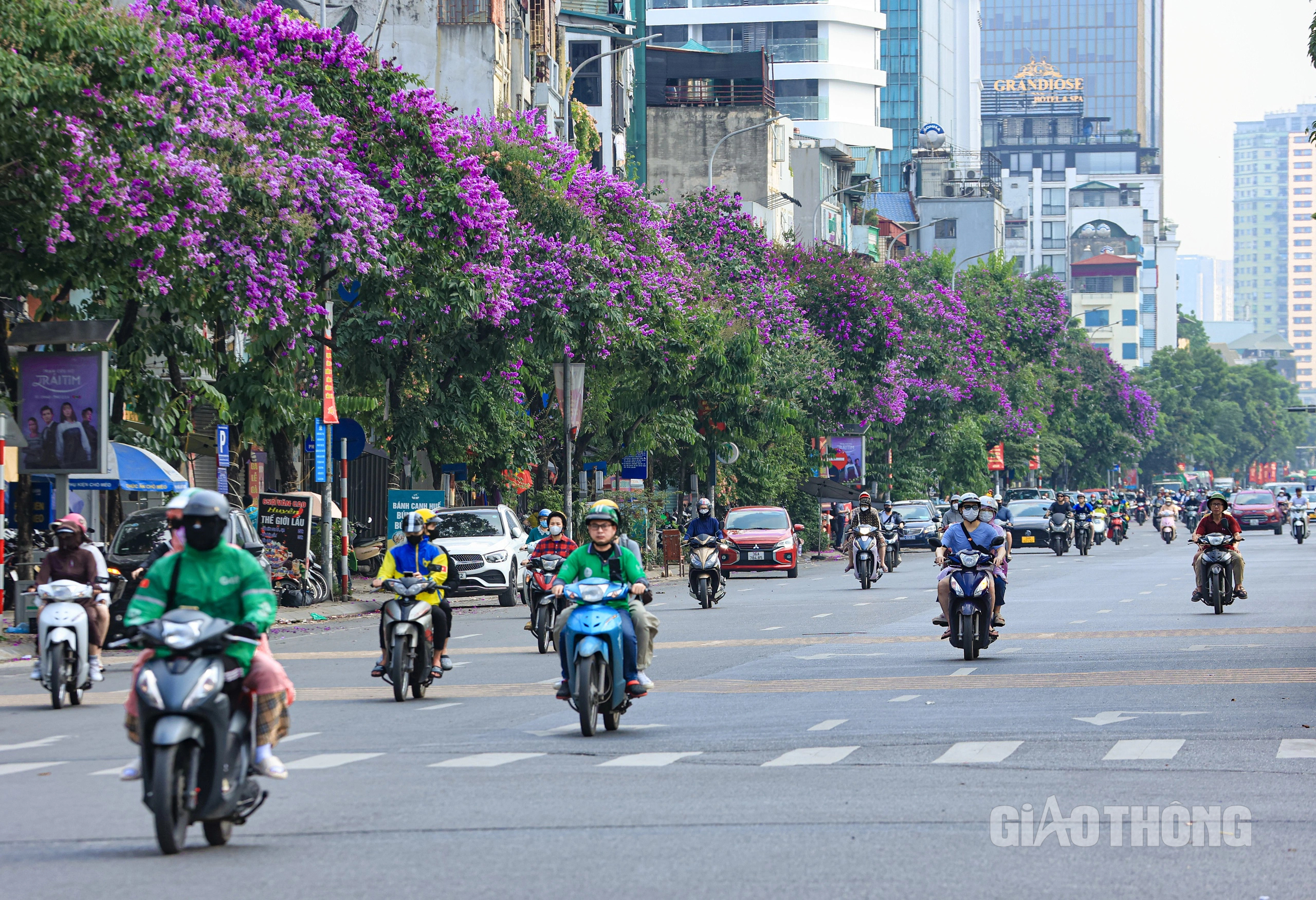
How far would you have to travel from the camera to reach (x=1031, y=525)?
5528cm

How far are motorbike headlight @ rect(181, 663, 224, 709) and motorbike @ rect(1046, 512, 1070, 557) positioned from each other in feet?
155

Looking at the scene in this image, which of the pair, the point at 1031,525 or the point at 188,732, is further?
the point at 1031,525

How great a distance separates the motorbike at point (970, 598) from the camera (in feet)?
64.5

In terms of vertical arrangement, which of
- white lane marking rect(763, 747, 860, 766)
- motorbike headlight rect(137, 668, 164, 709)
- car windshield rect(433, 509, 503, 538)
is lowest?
white lane marking rect(763, 747, 860, 766)

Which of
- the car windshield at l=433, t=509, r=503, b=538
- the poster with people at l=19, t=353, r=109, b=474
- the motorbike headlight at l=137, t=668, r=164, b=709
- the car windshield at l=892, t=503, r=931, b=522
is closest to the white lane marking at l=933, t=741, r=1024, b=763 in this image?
the motorbike headlight at l=137, t=668, r=164, b=709

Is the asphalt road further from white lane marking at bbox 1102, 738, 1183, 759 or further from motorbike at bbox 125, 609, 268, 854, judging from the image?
motorbike at bbox 125, 609, 268, 854

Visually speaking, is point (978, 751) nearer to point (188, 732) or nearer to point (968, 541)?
point (188, 732)

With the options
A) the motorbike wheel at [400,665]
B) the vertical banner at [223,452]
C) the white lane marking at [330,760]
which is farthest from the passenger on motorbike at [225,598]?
the vertical banner at [223,452]

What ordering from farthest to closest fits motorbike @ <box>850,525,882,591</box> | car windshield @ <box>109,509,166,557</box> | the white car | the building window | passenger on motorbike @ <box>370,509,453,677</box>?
1. the building window
2. motorbike @ <box>850,525,882,591</box>
3. the white car
4. car windshield @ <box>109,509,166,557</box>
5. passenger on motorbike @ <box>370,509,453,677</box>

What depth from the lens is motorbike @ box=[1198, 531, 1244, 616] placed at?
26922 millimetres

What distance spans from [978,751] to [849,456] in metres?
52.5

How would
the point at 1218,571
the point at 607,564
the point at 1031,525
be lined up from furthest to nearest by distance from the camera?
the point at 1031,525
the point at 1218,571
the point at 607,564

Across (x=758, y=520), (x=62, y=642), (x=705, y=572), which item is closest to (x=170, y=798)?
(x=62, y=642)

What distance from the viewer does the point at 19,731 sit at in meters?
14.5
